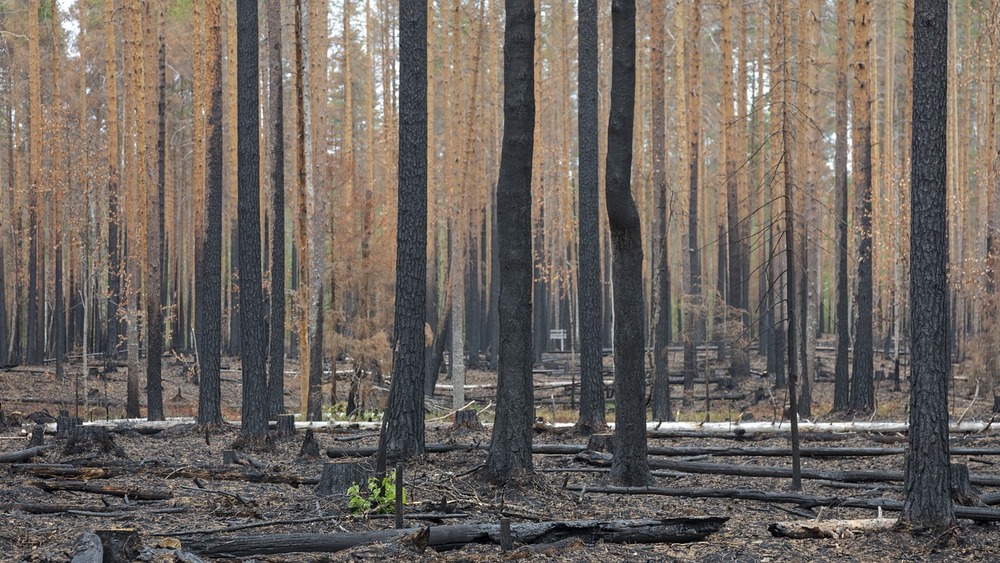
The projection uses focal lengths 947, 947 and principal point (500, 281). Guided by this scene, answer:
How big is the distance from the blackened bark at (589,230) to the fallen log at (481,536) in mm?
5973

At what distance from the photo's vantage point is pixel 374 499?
732 centimetres

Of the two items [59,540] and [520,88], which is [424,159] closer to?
[520,88]

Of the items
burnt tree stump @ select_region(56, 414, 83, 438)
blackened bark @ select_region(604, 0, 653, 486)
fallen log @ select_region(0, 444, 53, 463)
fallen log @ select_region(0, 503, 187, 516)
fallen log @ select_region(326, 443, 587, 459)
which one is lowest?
fallen log @ select_region(0, 503, 187, 516)

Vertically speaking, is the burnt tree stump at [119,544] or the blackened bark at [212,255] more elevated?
the blackened bark at [212,255]

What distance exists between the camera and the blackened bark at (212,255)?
14094 mm

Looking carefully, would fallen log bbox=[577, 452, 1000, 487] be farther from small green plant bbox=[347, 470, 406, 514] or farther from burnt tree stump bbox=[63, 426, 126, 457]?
burnt tree stump bbox=[63, 426, 126, 457]

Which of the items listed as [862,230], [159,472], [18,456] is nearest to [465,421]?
[159,472]

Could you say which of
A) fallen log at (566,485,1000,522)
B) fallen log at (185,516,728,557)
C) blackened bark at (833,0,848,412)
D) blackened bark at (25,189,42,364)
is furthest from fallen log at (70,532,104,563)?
blackened bark at (25,189,42,364)

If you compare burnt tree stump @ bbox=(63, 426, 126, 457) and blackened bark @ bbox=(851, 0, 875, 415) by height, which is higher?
blackened bark @ bbox=(851, 0, 875, 415)

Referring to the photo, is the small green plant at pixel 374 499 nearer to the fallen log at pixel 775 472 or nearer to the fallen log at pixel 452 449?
the fallen log at pixel 452 449

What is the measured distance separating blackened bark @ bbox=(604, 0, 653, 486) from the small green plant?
8.12 ft

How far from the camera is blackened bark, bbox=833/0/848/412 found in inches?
647

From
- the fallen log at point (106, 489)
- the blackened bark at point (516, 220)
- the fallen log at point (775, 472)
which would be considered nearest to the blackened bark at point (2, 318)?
the fallen log at point (106, 489)

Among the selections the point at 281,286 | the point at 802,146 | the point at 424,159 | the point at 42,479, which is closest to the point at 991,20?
the point at 802,146
